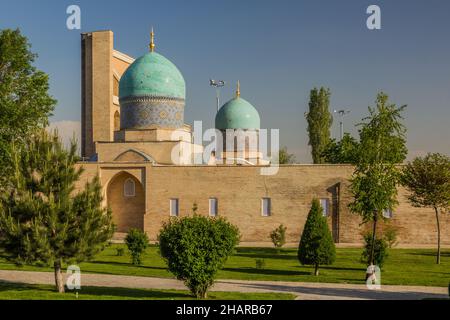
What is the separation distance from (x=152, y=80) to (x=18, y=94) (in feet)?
35.7

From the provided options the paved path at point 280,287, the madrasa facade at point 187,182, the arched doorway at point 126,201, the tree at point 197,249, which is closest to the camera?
the tree at point 197,249

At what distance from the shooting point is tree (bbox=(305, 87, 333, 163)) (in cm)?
4992

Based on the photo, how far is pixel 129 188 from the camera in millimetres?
35375

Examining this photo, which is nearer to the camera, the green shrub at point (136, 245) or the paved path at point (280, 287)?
the paved path at point (280, 287)

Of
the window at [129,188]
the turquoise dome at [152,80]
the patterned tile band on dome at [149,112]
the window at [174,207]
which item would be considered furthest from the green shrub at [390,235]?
the turquoise dome at [152,80]

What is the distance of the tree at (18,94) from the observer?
83.8 ft

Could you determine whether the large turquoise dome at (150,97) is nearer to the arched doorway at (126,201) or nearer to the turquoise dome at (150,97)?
the turquoise dome at (150,97)

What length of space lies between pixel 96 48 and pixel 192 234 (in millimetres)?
29452

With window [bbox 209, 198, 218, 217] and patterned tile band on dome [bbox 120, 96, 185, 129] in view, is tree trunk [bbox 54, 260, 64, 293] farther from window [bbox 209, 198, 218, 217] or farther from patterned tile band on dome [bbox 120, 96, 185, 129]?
patterned tile band on dome [bbox 120, 96, 185, 129]

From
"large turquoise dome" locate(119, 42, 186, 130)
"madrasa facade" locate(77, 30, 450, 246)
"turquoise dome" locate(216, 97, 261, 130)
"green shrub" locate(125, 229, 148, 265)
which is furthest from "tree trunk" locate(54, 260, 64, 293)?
"turquoise dome" locate(216, 97, 261, 130)

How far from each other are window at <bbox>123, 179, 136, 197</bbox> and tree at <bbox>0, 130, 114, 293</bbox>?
741 inches
